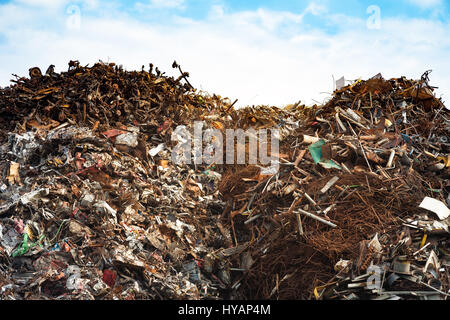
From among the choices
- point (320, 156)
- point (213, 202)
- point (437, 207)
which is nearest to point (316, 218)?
point (320, 156)

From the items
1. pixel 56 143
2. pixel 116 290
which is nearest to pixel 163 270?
pixel 116 290

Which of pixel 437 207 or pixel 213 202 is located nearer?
pixel 437 207

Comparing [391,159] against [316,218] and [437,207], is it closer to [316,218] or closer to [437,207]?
[437,207]

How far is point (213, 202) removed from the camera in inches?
257

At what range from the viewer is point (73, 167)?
19.6ft

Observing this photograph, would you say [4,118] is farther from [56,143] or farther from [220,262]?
[220,262]

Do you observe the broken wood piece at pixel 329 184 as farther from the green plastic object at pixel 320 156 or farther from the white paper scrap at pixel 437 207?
the white paper scrap at pixel 437 207

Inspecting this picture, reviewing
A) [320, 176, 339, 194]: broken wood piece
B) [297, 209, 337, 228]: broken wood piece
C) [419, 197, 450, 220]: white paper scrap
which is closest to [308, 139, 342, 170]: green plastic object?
[320, 176, 339, 194]: broken wood piece

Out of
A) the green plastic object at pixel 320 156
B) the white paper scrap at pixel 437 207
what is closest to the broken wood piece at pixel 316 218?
the green plastic object at pixel 320 156

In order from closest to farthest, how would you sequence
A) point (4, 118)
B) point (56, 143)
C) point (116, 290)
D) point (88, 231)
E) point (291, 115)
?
point (116, 290) < point (88, 231) < point (56, 143) < point (4, 118) < point (291, 115)

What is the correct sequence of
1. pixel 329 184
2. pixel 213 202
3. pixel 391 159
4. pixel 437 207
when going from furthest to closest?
pixel 213 202, pixel 391 159, pixel 329 184, pixel 437 207

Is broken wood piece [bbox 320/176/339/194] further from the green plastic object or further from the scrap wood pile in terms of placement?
the green plastic object

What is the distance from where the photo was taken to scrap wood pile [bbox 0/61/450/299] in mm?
4547
